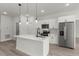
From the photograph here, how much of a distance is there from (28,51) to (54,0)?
124 inches

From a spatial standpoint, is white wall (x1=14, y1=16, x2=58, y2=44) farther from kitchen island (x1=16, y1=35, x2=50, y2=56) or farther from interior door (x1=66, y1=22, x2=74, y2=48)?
kitchen island (x1=16, y1=35, x2=50, y2=56)

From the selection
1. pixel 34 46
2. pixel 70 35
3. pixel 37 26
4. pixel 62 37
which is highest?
pixel 37 26

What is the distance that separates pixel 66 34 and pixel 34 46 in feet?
9.15

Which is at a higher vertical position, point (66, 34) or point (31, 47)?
point (66, 34)

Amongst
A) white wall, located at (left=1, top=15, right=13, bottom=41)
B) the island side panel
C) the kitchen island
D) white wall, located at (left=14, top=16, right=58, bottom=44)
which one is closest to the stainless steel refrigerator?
white wall, located at (left=14, top=16, right=58, bottom=44)

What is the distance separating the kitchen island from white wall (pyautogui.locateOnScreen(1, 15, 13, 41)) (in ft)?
11.5

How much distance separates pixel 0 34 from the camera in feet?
23.9

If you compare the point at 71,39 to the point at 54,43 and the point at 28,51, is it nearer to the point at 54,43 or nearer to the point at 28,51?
the point at 54,43

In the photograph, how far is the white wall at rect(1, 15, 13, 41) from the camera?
24.7 feet

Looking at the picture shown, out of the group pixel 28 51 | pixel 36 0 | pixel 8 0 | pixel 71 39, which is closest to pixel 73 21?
pixel 71 39

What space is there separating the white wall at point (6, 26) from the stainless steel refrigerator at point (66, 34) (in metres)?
5.71

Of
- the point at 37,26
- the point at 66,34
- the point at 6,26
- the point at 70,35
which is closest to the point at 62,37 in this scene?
the point at 66,34

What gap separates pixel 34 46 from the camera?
3.84 meters

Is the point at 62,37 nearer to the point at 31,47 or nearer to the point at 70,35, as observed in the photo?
the point at 70,35
